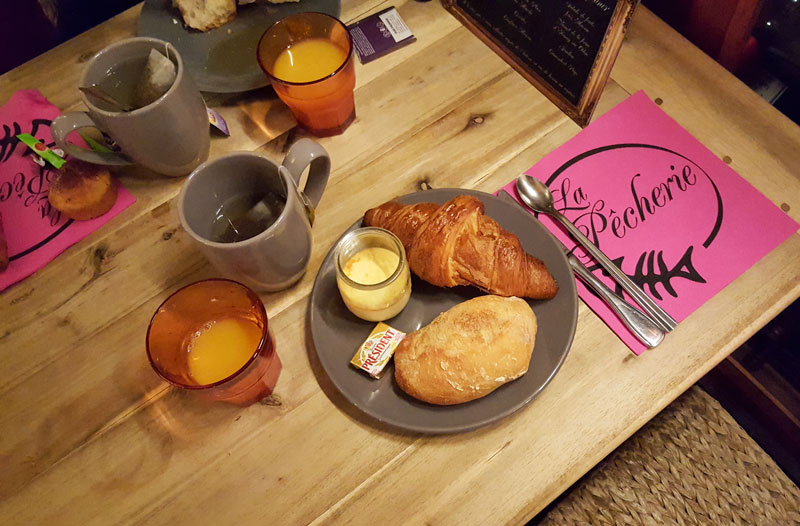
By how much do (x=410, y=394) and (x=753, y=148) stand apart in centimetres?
67

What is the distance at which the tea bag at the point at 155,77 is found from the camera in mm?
845

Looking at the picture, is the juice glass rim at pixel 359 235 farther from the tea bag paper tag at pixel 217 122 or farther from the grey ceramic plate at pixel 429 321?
the tea bag paper tag at pixel 217 122

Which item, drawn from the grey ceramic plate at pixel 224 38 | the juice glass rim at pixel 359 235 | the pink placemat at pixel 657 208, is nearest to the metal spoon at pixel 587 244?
the pink placemat at pixel 657 208

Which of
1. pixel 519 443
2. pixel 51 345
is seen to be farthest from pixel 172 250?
pixel 519 443

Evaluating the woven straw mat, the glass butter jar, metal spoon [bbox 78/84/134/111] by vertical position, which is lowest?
the woven straw mat

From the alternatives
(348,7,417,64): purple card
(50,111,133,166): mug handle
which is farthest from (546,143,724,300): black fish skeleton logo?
(50,111,133,166): mug handle

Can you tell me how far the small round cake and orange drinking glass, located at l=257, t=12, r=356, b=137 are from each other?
0.33 metres

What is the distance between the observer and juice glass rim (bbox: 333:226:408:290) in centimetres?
71

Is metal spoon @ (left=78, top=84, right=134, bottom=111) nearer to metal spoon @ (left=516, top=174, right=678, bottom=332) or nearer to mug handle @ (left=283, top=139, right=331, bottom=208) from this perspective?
mug handle @ (left=283, top=139, right=331, bottom=208)

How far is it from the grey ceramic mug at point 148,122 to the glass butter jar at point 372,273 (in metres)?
0.32

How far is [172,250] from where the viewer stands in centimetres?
92

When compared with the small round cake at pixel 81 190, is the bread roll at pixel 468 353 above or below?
above

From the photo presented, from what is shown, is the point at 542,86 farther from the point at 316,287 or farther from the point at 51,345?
the point at 51,345

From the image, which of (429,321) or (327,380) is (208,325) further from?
(429,321)
